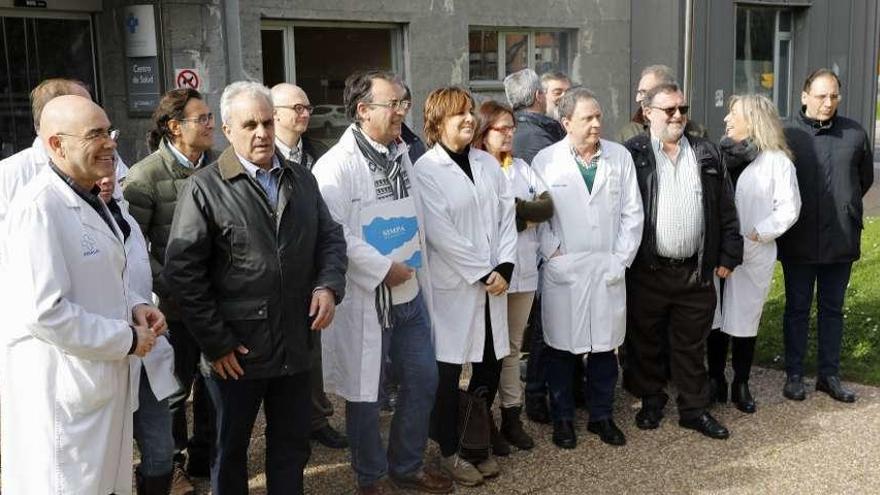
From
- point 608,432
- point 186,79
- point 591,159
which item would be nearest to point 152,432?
point 608,432

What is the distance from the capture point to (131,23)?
27.5 ft

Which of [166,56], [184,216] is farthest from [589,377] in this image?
[166,56]

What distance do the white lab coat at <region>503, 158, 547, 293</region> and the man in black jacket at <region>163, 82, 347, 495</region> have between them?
1.37m

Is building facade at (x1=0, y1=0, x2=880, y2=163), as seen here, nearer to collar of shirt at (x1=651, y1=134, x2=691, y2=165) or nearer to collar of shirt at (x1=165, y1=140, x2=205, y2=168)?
collar of shirt at (x1=165, y1=140, x2=205, y2=168)

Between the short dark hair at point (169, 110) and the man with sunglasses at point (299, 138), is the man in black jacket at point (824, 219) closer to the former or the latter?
the man with sunglasses at point (299, 138)

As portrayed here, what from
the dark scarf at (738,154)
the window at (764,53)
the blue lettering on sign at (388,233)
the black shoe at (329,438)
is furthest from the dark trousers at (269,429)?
the window at (764,53)

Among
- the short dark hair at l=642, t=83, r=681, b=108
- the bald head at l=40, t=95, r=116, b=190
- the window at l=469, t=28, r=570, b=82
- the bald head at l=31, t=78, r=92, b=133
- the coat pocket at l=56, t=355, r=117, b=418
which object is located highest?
the window at l=469, t=28, r=570, b=82

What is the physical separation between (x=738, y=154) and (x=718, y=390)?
4.97 feet

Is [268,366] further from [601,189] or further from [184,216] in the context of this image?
[601,189]

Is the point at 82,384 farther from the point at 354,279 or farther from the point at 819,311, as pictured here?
the point at 819,311

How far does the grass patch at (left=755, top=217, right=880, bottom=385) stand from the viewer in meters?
6.58

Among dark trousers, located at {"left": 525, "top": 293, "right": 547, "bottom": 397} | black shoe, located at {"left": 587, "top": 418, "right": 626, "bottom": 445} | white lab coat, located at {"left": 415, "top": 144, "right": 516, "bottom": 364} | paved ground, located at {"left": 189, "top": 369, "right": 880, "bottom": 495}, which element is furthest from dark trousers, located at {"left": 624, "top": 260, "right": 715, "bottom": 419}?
white lab coat, located at {"left": 415, "top": 144, "right": 516, "bottom": 364}

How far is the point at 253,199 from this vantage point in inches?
144

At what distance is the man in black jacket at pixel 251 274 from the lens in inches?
142
